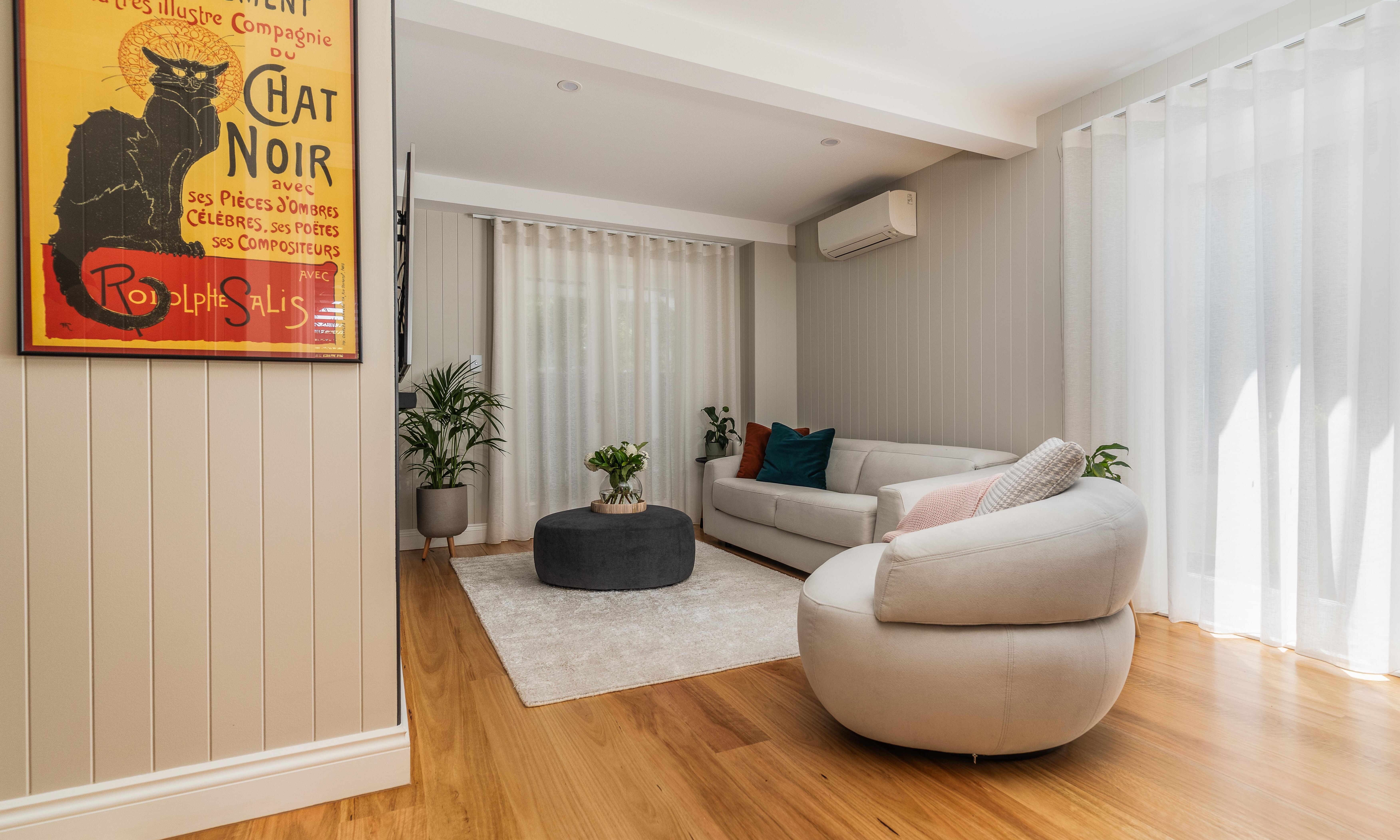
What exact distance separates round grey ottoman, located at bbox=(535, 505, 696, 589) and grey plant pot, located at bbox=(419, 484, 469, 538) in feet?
2.98

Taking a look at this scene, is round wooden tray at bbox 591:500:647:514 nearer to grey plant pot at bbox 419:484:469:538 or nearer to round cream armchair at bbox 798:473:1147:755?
grey plant pot at bbox 419:484:469:538

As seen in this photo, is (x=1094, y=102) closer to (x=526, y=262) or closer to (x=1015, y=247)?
(x=1015, y=247)

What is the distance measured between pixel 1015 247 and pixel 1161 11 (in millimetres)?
1247

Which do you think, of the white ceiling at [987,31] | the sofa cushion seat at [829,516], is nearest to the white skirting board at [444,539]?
the sofa cushion seat at [829,516]

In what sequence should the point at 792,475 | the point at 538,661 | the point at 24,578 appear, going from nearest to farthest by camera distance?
1. the point at 24,578
2. the point at 538,661
3. the point at 792,475

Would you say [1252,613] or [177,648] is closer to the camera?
[177,648]

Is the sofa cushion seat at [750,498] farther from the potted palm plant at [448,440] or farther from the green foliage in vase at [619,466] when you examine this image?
the potted palm plant at [448,440]

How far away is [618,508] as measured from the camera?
3.77m

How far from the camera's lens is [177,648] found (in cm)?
151

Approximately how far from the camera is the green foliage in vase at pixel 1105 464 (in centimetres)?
277

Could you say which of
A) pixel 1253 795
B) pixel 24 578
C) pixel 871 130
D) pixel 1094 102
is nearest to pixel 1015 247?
pixel 1094 102

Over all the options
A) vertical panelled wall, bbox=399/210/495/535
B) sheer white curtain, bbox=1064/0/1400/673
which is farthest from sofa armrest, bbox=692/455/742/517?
sheer white curtain, bbox=1064/0/1400/673

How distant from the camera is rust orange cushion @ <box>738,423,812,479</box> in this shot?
4778 millimetres

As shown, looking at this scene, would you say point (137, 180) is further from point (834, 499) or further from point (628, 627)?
point (834, 499)
